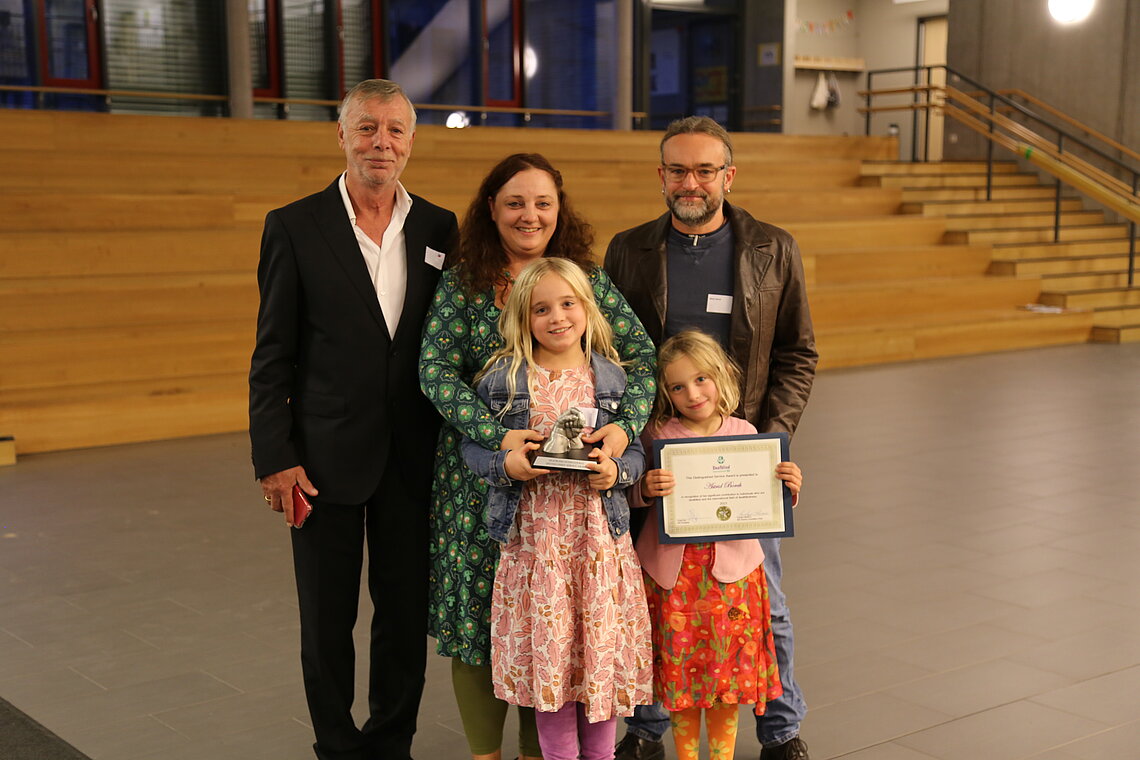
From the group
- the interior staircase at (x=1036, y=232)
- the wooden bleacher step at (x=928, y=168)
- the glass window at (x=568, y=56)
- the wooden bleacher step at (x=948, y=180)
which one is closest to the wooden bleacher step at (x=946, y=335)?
the interior staircase at (x=1036, y=232)

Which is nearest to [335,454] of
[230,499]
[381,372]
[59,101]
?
[381,372]

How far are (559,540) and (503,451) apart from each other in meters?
0.22

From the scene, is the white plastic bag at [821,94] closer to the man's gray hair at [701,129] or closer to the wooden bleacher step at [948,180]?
the wooden bleacher step at [948,180]

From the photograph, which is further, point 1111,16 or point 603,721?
point 1111,16

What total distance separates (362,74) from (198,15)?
6.38ft

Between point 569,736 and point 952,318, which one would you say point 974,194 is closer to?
point 952,318

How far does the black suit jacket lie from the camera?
2.78m

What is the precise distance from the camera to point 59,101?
41.4 feet

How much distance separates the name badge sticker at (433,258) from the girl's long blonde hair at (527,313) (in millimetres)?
245

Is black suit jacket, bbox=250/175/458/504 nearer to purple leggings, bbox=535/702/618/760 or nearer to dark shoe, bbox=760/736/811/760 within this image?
purple leggings, bbox=535/702/618/760

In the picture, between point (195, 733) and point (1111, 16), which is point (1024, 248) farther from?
point (195, 733)

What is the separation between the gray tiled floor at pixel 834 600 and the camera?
3.28 metres

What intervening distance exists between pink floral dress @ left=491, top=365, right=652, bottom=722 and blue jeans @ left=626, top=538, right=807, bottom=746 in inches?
14.7

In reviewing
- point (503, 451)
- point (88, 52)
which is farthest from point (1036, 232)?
point (503, 451)
